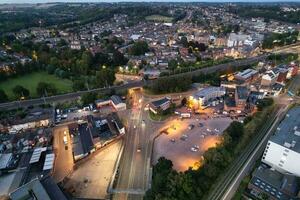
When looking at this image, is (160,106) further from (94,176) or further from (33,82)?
(33,82)

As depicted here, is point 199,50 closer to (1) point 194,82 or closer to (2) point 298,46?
(1) point 194,82

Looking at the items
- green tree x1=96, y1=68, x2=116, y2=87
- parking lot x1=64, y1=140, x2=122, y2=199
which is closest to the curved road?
green tree x1=96, y1=68, x2=116, y2=87

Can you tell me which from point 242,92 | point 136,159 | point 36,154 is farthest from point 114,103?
point 242,92

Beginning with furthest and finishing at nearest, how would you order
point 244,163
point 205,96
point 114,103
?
point 114,103 → point 205,96 → point 244,163

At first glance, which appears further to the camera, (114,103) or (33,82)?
(33,82)

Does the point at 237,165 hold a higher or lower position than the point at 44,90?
lower

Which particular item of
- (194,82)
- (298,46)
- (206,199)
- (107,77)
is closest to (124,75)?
(107,77)

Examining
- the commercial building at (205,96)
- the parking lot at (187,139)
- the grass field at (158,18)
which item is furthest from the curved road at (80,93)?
the grass field at (158,18)
